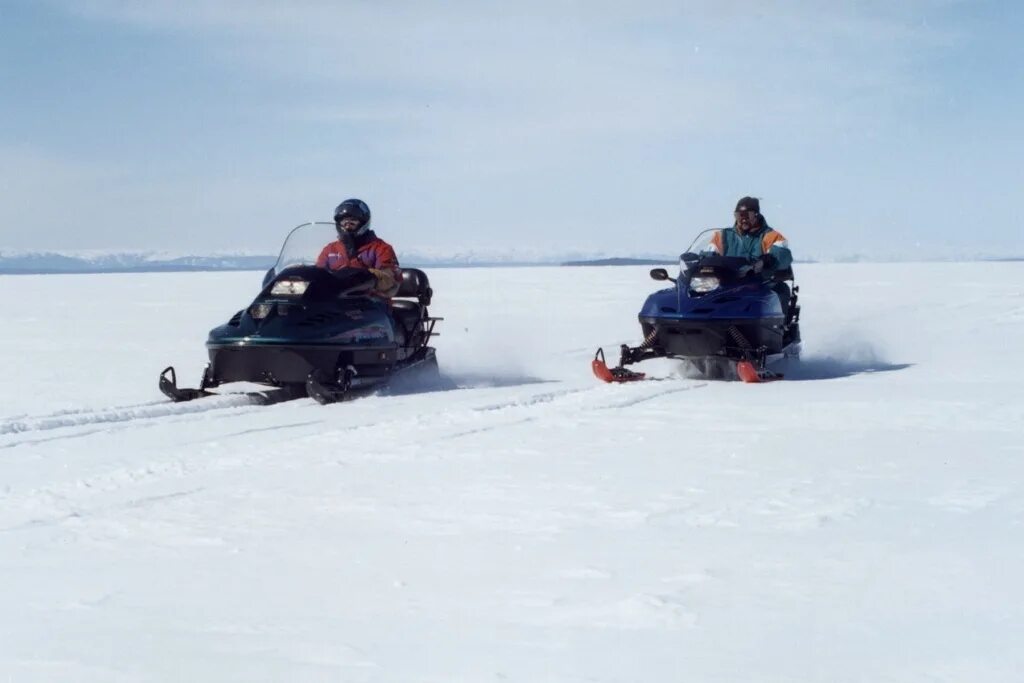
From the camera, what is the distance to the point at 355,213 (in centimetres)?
980

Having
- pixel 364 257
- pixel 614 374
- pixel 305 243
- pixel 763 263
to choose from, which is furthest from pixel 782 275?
pixel 305 243

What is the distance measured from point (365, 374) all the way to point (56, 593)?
18.5ft

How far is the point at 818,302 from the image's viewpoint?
2538 centimetres

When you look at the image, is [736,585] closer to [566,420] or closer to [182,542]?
[182,542]

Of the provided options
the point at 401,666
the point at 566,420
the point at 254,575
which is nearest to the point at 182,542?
the point at 254,575

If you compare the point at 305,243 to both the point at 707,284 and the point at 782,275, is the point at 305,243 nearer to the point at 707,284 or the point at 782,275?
A: the point at 707,284

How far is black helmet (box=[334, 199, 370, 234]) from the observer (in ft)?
32.1

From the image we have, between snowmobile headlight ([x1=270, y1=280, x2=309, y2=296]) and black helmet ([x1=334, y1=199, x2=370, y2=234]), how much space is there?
1.08m

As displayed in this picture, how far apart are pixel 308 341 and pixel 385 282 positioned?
1.17 m

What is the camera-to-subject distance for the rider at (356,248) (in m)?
9.77

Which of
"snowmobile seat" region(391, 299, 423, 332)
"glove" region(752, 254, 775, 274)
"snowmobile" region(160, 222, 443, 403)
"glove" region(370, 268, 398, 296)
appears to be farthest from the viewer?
"glove" region(752, 254, 775, 274)

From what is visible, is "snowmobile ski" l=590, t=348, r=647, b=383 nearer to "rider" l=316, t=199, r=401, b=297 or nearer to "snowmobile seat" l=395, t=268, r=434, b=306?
"snowmobile seat" l=395, t=268, r=434, b=306

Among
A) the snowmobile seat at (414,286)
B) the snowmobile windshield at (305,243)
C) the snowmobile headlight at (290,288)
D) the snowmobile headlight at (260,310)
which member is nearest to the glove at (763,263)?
the snowmobile seat at (414,286)

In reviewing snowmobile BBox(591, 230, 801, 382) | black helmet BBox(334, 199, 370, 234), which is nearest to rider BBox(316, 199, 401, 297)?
black helmet BBox(334, 199, 370, 234)
